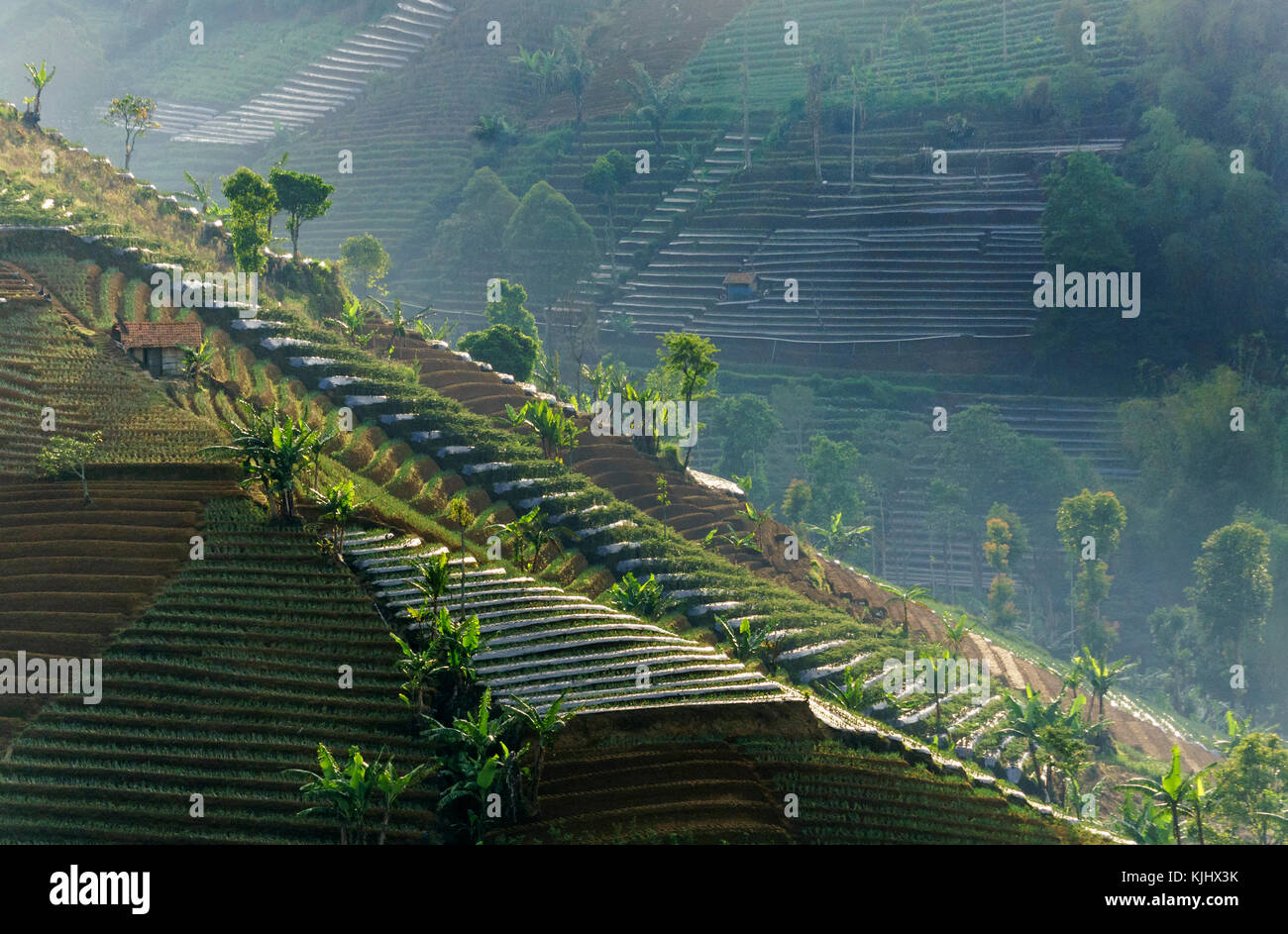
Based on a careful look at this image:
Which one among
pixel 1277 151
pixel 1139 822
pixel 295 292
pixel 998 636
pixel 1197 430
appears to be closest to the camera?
pixel 1139 822

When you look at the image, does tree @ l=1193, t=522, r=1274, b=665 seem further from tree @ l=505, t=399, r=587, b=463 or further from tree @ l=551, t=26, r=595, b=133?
tree @ l=551, t=26, r=595, b=133

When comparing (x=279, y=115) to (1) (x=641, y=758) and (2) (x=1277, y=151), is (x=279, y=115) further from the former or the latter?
(1) (x=641, y=758)

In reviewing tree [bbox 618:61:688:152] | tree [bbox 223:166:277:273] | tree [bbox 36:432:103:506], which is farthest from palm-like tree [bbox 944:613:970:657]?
tree [bbox 618:61:688:152]

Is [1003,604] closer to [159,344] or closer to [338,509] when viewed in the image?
[338,509]

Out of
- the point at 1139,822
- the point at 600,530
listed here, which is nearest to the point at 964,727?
the point at 1139,822

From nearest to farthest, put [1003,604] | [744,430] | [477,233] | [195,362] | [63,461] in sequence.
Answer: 1. [63,461]
2. [195,362]
3. [1003,604]
4. [744,430]
5. [477,233]

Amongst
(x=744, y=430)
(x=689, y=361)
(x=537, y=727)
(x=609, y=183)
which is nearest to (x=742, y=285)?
(x=609, y=183)

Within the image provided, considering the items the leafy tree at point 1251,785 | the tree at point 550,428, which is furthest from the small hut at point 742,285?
the leafy tree at point 1251,785
